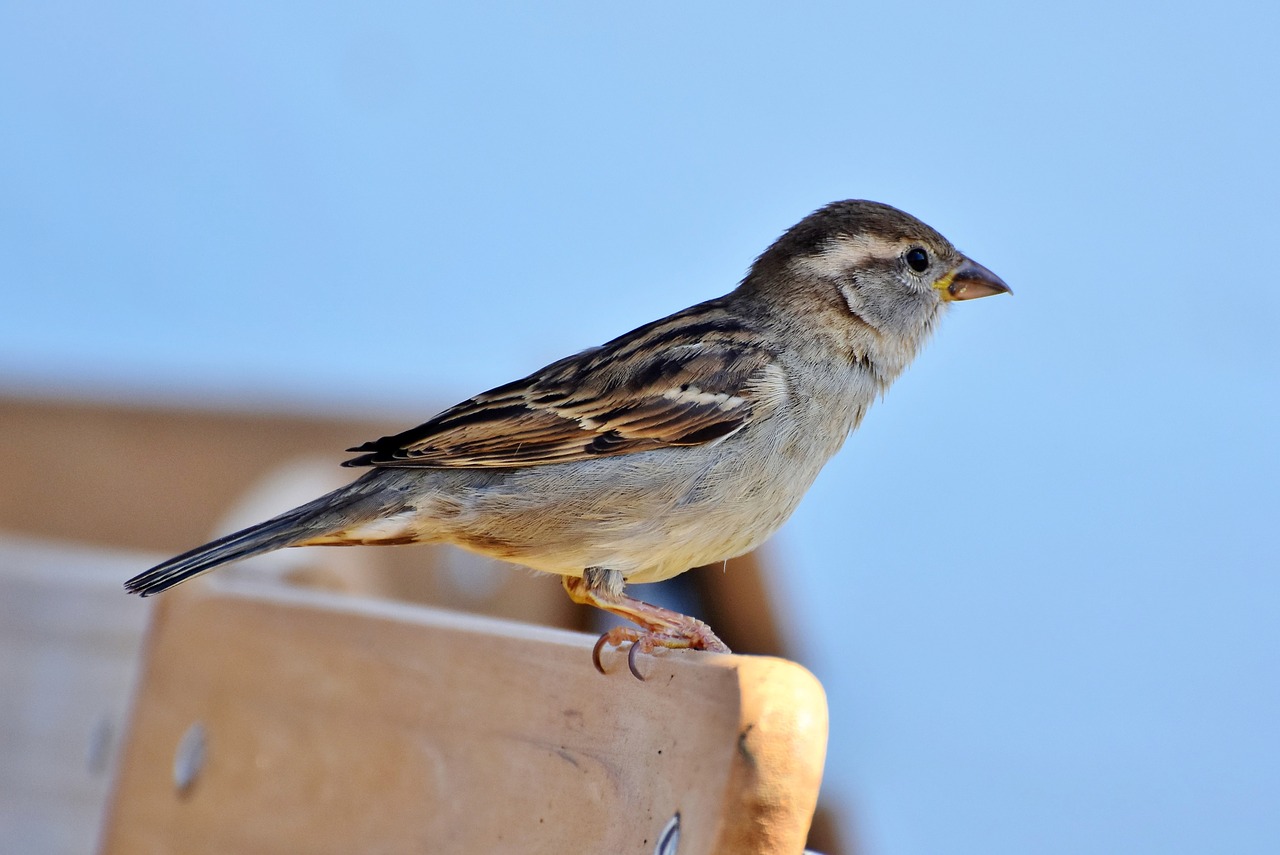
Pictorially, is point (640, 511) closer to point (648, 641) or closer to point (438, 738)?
point (648, 641)

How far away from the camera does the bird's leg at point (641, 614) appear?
192 centimetres

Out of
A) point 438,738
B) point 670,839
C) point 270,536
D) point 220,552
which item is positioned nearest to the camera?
point 670,839

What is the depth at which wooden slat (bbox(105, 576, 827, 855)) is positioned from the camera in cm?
98

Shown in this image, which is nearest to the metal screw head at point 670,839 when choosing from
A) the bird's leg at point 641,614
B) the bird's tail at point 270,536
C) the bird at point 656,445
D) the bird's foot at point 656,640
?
the bird's foot at point 656,640

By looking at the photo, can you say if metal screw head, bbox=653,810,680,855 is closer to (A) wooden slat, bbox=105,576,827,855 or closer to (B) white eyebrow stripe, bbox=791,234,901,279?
(A) wooden slat, bbox=105,576,827,855

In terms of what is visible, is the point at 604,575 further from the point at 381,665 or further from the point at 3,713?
the point at 3,713

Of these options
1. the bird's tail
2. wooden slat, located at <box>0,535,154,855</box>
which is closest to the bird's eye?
the bird's tail

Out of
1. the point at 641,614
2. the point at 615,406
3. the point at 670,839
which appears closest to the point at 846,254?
the point at 615,406

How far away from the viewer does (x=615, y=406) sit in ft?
7.68

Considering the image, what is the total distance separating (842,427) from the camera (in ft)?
7.58

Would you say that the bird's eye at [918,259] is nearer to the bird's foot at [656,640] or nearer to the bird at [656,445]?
the bird at [656,445]

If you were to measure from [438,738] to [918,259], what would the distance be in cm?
151

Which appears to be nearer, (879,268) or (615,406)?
(615,406)

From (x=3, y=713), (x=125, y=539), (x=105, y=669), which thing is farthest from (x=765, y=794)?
(x=125, y=539)
